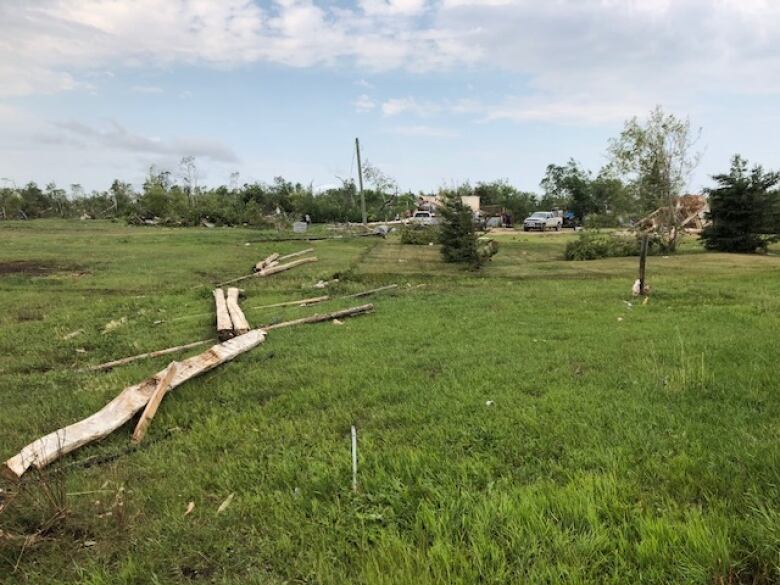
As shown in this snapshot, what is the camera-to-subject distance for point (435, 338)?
764 centimetres

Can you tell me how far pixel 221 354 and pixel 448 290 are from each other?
7.12 meters

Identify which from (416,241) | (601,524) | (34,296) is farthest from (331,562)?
(416,241)

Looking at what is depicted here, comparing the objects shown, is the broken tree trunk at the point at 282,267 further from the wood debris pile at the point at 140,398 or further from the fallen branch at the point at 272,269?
the wood debris pile at the point at 140,398

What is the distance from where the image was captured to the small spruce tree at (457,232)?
736 inches

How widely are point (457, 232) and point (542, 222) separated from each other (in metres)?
25.4

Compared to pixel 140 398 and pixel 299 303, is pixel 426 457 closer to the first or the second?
pixel 140 398

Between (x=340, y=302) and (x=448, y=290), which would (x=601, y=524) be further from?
(x=448, y=290)

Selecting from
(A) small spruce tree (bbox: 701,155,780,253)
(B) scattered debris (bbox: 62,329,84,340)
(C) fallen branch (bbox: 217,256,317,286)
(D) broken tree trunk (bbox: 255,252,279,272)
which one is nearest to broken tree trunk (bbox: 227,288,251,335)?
(B) scattered debris (bbox: 62,329,84,340)

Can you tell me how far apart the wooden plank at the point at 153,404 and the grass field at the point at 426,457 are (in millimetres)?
98

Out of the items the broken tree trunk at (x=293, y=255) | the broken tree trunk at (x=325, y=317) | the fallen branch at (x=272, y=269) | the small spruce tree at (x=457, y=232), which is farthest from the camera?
the broken tree trunk at (x=293, y=255)

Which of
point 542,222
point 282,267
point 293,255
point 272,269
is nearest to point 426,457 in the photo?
point 272,269

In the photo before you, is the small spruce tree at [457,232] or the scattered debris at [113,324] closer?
the scattered debris at [113,324]

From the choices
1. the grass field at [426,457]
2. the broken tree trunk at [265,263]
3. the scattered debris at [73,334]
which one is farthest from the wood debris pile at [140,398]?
the broken tree trunk at [265,263]

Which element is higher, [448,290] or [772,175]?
[772,175]
